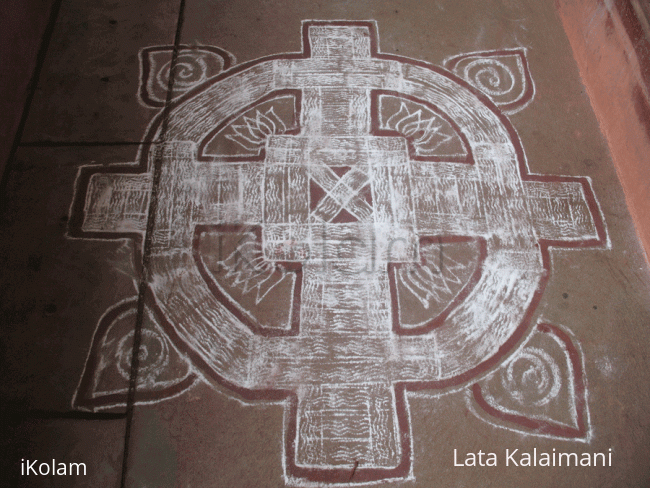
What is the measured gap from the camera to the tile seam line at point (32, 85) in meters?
2.27

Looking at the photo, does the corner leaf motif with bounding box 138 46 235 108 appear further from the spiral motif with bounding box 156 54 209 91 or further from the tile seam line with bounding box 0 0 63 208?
the tile seam line with bounding box 0 0 63 208

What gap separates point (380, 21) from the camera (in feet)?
9.14

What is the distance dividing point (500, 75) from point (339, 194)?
129 centimetres

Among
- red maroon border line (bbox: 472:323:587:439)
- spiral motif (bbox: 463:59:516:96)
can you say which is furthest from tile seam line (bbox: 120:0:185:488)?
spiral motif (bbox: 463:59:516:96)

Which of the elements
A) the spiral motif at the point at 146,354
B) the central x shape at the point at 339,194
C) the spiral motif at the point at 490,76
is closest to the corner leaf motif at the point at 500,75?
the spiral motif at the point at 490,76

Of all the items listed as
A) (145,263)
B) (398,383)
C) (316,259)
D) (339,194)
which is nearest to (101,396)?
(145,263)

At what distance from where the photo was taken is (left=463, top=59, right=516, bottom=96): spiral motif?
102 inches

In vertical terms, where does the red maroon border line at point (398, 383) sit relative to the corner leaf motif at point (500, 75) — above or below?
below

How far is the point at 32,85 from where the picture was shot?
250cm

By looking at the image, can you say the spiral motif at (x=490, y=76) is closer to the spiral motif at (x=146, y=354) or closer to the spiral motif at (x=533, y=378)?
the spiral motif at (x=533, y=378)

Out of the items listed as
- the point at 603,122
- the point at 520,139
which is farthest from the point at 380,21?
the point at 603,122

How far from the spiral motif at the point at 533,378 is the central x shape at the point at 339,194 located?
0.96 m

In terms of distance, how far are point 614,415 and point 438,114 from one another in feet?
5.58

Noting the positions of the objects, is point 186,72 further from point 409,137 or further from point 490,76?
point 490,76
